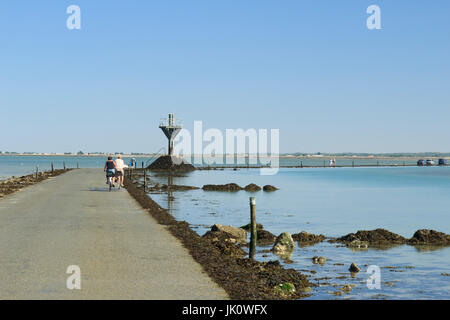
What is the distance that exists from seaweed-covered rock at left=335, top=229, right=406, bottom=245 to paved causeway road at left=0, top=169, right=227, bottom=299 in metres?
7.58

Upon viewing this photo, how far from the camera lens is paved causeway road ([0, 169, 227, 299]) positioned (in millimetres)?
9469

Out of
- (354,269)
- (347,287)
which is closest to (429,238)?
(354,269)

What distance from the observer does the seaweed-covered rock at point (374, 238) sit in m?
21.2

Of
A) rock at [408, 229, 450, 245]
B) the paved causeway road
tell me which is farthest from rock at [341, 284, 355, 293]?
rock at [408, 229, 450, 245]

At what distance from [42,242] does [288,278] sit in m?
6.55

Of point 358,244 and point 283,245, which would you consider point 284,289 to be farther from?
point 358,244

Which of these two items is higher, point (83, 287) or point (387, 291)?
point (83, 287)

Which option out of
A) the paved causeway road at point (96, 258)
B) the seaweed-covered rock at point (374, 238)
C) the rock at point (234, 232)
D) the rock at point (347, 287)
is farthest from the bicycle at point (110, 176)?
the rock at point (347, 287)

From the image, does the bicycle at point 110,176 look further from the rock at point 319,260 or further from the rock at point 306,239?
the rock at point 319,260

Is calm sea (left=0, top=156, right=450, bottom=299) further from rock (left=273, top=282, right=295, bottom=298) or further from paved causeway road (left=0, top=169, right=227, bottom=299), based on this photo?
paved causeway road (left=0, top=169, right=227, bottom=299)

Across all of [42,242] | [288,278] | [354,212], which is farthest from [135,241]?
[354,212]

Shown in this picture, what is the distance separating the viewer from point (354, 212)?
35969mm
